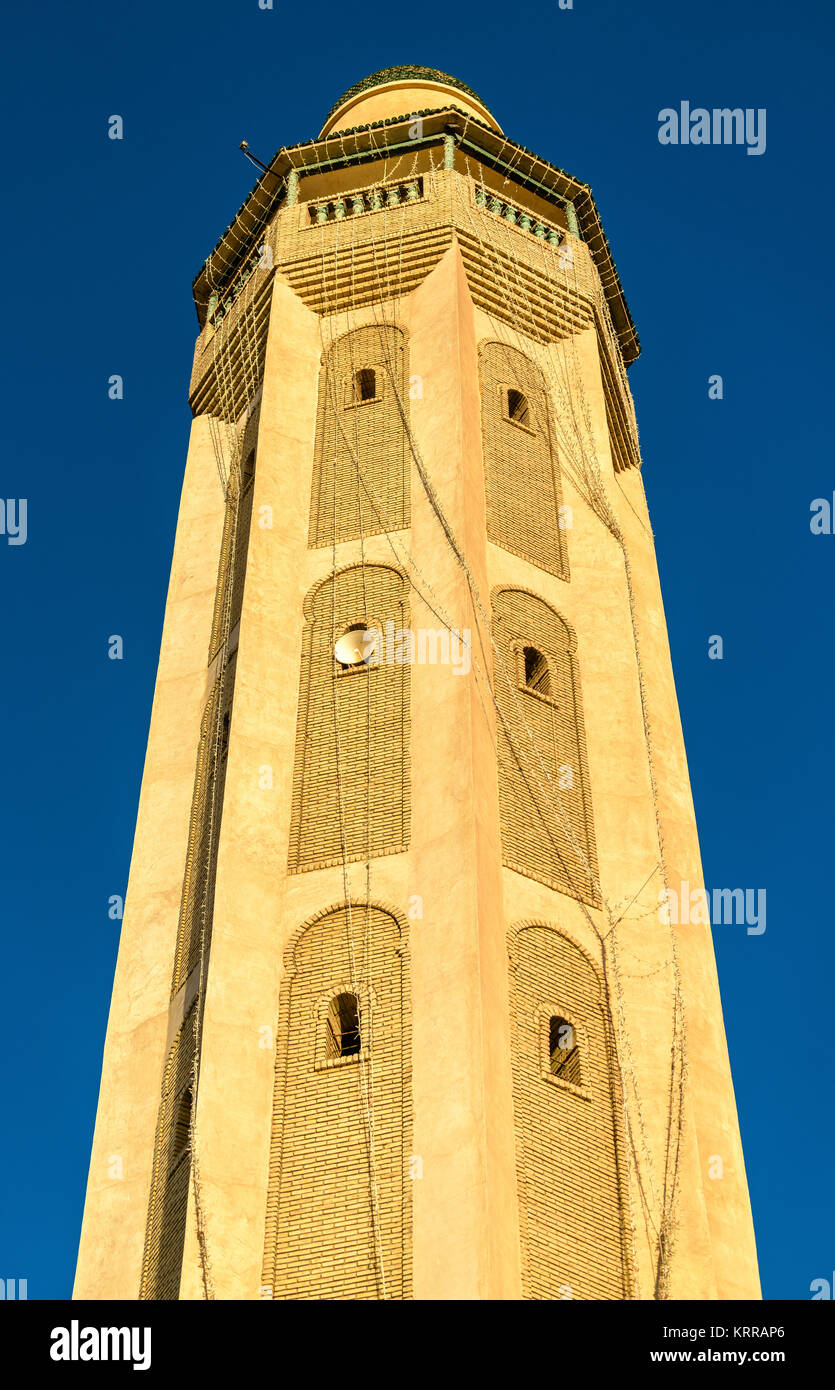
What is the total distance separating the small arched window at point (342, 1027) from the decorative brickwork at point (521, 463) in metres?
5.89

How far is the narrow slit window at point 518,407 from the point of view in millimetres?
23609

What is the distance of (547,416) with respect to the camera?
78.4 feet

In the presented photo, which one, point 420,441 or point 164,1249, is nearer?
point 164,1249

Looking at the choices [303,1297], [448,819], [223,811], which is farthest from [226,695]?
[303,1297]

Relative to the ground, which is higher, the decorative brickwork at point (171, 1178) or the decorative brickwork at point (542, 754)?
the decorative brickwork at point (542, 754)

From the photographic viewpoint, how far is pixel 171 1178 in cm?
1766

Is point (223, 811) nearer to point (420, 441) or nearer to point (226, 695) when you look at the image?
point (226, 695)

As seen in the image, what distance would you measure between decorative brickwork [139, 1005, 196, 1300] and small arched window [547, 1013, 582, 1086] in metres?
3.12

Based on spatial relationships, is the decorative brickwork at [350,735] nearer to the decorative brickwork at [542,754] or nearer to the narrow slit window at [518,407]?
the decorative brickwork at [542,754]

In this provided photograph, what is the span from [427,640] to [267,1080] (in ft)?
15.7

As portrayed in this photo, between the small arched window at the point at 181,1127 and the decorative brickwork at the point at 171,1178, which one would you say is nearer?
the decorative brickwork at the point at 171,1178

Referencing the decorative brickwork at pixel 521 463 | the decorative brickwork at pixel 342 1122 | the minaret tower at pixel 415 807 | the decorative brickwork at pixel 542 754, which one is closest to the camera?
the decorative brickwork at pixel 342 1122

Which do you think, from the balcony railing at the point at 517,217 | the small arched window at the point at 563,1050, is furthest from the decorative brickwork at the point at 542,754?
the balcony railing at the point at 517,217

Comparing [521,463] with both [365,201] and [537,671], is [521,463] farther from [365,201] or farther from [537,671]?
[365,201]
